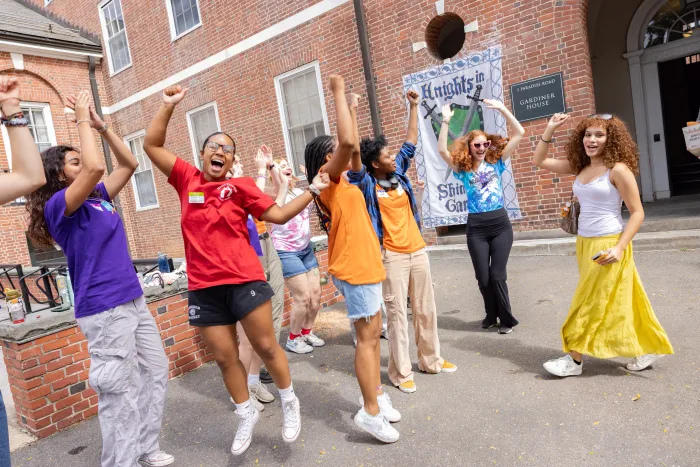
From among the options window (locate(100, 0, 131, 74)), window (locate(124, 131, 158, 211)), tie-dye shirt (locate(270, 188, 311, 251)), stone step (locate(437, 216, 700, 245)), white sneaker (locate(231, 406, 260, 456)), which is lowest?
white sneaker (locate(231, 406, 260, 456))

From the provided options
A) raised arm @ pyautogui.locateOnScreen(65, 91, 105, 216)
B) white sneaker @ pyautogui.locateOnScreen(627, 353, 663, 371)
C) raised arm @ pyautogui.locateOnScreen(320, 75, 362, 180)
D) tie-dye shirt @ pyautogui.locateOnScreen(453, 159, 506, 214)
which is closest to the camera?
raised arm @ pyautogui.locateOnScreen(65, 91, 105, 216)

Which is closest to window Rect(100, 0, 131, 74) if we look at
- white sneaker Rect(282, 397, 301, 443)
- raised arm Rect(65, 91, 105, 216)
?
raised arm Rect(65, 91, 105, 216)

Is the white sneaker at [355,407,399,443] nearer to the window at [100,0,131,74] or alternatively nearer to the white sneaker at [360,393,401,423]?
the white sneaker at [360,393,401,423]

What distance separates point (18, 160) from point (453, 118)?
770 centimetres

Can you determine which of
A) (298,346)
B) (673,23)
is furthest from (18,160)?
(673,23)

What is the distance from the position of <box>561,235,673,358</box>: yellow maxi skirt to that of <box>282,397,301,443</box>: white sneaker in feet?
6.69

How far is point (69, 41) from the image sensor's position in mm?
13758

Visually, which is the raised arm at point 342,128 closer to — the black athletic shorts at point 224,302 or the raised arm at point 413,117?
the black athletic shorts at point 224,302

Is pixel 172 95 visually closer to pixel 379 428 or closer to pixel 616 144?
pixel 379 428

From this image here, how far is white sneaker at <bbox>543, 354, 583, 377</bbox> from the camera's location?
3.41 m

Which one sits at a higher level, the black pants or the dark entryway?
the dark entryway

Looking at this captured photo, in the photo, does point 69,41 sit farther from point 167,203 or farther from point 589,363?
point 589,363

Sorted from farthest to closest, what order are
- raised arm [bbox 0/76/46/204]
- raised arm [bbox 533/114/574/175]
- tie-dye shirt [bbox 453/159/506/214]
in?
tie-dye shirt [bbox 453/159/506/214]
raised arm [bbox 533/114/574/175]
raised arm [bbox 0/76/46/204]

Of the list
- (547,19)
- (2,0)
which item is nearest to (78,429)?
(547,19)
